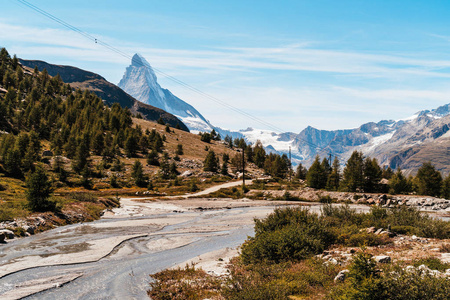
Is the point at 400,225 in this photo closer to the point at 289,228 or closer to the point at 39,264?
the point at 289,228

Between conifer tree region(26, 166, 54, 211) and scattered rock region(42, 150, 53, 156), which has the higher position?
scattered rock region(42, 150, 53, 156)

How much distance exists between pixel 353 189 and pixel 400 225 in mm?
76672

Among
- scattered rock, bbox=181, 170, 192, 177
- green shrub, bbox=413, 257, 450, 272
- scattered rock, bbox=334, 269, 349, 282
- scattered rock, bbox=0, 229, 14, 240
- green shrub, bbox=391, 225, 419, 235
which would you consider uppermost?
green shrub, bbox=413, 257, 450, 272

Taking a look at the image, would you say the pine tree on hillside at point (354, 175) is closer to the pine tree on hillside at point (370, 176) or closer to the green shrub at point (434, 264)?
the pine tree on hillside at point (370, 176)

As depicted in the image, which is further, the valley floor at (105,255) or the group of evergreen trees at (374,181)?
the group of evergreen trees at (374,181)

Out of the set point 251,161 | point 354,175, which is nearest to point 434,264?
point 354,175

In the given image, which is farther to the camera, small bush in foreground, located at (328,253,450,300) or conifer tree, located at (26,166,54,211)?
conifer tree, located at (26,166,54,211)

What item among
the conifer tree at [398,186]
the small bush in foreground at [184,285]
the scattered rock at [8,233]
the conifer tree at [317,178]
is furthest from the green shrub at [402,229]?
the conifer tree at [317,178]

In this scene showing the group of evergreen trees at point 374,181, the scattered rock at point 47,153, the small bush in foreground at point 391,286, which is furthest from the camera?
the scattered rock at point 47,153

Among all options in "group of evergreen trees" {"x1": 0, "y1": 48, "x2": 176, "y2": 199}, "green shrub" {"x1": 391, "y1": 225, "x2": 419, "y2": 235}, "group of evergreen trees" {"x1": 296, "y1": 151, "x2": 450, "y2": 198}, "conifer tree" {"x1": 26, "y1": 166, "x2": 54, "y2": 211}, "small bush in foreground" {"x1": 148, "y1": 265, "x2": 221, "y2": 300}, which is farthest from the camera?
"group of evergreen trees" {"x1": 0, "y1": 48, "x2": 176, "y2": 199}

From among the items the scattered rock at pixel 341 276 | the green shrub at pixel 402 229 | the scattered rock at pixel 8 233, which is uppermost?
the green shrub at pixel 402 229

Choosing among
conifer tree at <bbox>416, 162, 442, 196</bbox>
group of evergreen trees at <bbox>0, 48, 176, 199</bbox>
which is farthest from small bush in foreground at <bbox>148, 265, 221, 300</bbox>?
conifer tree at <bbox>416, 162, 442, 196</bbox>

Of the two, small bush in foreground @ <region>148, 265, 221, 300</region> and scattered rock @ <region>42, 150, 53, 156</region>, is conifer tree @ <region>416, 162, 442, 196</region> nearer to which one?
small bush in foreground @ <region>148, 265, 221, 300</region>

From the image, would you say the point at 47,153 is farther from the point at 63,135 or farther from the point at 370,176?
the point at 370,176
